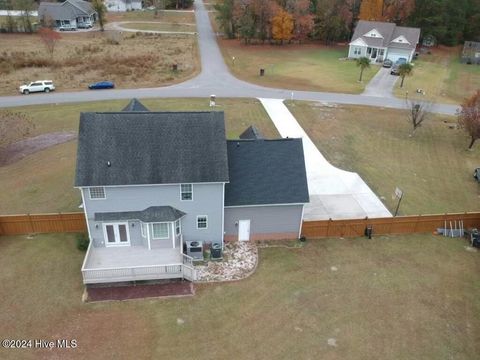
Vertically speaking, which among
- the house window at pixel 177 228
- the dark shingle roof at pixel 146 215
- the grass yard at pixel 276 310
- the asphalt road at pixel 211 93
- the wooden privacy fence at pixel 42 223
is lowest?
the grass yard at pixel 276 310

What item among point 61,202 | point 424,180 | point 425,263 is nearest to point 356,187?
point 424,180

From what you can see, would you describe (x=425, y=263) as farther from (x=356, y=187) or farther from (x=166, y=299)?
(x=166, y=299)

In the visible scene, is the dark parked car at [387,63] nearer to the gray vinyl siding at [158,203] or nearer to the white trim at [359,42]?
the white trim at [359,42]

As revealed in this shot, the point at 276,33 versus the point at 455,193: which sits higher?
the point at 276,33

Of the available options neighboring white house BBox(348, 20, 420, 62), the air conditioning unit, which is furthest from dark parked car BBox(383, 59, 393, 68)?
the air conditioning unit

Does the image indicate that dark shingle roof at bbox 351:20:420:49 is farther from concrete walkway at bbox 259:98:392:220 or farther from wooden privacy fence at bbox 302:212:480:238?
wooden privacy fence at bbox 302:212:480:238

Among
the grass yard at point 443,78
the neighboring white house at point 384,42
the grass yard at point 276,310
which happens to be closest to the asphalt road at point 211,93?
the grass yard at point 443,78

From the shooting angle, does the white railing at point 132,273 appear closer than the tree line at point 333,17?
Yes
